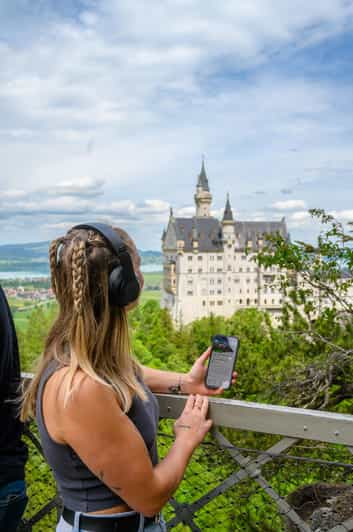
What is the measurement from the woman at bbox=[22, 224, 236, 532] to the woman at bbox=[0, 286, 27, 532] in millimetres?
246

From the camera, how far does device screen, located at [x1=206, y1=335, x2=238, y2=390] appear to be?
188 centimetres

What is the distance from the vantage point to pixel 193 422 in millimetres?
1720

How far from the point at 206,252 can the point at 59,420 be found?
73.5 metres

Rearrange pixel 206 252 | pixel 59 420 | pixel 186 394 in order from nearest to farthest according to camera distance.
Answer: pixel 59 420 < pixel 186 394 < pixel 206 252

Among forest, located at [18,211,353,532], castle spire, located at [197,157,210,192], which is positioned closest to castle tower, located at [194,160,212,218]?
castle spire, located at [197,157,210,192]

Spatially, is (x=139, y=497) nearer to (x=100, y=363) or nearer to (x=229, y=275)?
(x=100, y=363)

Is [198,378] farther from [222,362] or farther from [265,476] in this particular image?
[265,476]

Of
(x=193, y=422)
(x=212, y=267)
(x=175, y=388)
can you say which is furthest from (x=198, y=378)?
(x=212, y=267)

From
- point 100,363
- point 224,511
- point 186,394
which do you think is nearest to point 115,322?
point 100,363

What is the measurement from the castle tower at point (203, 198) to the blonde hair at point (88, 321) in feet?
253

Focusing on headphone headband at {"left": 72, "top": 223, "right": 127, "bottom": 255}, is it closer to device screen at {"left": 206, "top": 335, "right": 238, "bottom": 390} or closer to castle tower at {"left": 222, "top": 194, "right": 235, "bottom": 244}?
device screen at {"left": 206, "top": 335, "right": 238, "bottom": 390}

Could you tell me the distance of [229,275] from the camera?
75.9 m

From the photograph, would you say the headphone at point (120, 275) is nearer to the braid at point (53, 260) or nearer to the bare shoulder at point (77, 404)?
the braid at point (53, 260)

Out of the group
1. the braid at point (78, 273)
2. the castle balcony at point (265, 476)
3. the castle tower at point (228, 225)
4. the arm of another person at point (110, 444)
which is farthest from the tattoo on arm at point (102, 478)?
the castle tower at point (228, 225)
